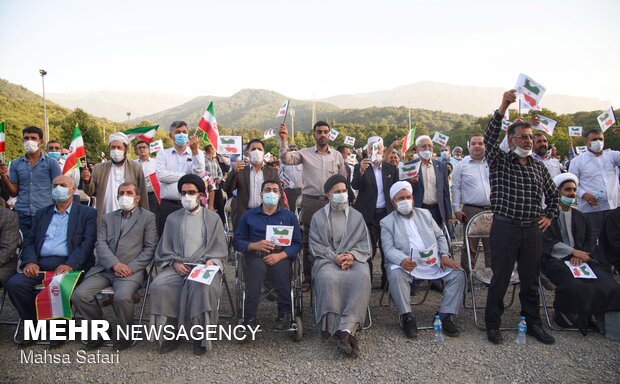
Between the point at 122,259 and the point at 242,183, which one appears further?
the point at 242,183

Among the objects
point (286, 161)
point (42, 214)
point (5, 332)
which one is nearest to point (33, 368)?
point (5, 332)

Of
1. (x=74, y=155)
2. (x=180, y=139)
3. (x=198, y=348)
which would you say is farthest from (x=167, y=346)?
(x=74, y=155)

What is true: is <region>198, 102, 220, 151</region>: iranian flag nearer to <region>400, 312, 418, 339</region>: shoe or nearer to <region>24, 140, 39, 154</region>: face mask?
<region>24, 140, 39, 154</region>: face mask

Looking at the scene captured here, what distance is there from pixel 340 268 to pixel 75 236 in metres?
3.13

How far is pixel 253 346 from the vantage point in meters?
4.30

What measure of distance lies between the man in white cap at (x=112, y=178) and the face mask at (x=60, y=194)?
712 millimetres

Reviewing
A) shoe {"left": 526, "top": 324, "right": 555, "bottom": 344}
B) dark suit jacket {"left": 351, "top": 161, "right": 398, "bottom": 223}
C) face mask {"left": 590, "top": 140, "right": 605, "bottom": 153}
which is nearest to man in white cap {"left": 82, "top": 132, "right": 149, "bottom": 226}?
dark suit jacket {"left": 351, "top": 161, "right": 398, "bottom": 223}

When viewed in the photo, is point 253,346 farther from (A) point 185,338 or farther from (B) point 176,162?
(B) point 176,162

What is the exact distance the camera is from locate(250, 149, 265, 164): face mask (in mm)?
5984

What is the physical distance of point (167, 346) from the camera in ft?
13.7

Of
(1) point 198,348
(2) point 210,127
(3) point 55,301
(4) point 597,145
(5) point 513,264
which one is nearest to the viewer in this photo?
(1) point 198,348

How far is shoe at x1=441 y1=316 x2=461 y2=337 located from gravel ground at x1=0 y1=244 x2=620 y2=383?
8 cm

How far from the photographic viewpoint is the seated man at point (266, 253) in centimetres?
447

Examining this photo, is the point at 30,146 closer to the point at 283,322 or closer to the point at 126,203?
the point at 126,203
